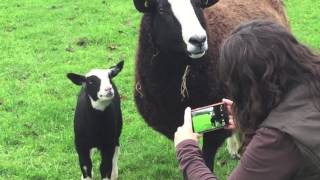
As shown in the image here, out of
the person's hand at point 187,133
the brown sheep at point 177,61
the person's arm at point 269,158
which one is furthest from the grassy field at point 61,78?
the person's arm at point 269,158

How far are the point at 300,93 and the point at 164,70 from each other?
2.86 meters

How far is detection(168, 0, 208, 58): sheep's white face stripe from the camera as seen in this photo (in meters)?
5.20

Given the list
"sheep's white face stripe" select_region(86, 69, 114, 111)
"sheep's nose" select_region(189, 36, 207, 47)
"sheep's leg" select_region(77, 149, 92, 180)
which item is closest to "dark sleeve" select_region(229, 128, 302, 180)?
"sheep's nose" select_region(189, 36, 207, 47)

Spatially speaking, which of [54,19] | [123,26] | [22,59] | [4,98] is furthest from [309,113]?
[54,19]

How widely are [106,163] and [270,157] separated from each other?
3804 mm

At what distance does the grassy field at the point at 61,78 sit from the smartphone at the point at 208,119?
3.24 metres

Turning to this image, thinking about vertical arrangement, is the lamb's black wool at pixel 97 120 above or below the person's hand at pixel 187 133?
below

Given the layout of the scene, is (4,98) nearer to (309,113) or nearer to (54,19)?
(54,19)

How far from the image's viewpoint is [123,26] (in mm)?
12844

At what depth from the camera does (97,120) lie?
639 cm

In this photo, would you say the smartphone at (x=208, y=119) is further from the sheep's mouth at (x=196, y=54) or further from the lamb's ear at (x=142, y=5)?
the lamb's ear at (x=142, y=5)

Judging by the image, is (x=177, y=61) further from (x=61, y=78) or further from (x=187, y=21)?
(x=61, y=78)

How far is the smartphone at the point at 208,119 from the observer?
3.63m

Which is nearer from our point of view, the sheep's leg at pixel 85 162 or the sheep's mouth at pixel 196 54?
the sheep's mouth at pixel 196 54
